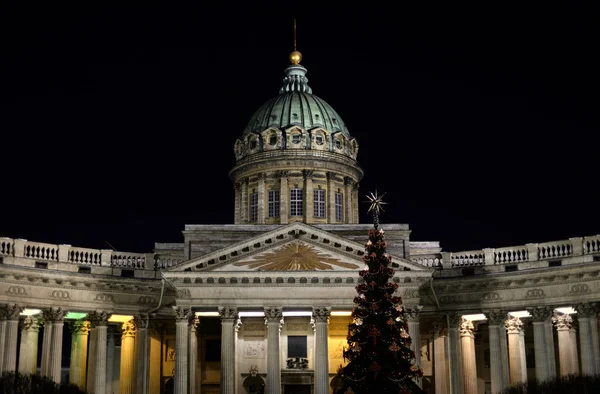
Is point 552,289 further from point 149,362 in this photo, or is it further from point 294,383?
point 149,362

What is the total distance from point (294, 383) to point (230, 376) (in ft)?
23.6

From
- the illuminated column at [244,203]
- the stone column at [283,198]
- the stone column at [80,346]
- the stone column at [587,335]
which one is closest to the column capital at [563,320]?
the stone column at [587,335]

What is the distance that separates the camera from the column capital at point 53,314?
4700 cm

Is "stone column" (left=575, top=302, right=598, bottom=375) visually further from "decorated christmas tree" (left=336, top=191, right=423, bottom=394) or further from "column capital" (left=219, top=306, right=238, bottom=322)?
"column capital" (left=219, top=306, right=238, bottom=322)

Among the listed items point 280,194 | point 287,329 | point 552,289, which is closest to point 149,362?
point 287,329

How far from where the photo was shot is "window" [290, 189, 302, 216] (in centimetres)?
6462

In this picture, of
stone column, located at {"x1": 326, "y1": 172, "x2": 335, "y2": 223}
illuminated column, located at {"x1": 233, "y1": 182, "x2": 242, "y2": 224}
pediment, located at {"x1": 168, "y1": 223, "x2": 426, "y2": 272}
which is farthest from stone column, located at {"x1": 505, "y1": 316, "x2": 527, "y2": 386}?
illuminated column, located at {"x1": 233, "y1": 182, "x2": 242, "y2": 224}

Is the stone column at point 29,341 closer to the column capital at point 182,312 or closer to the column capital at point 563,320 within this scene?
the column capital at point 182,312

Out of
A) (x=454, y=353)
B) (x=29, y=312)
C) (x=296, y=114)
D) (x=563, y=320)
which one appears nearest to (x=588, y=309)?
(x=563, y=320)

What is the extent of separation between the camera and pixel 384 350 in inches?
1374

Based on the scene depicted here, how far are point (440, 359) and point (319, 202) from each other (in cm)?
1786

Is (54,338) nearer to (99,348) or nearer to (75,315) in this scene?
(99,348)

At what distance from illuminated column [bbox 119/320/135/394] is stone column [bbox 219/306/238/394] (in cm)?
738

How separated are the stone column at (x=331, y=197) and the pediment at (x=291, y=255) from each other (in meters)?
16.8
